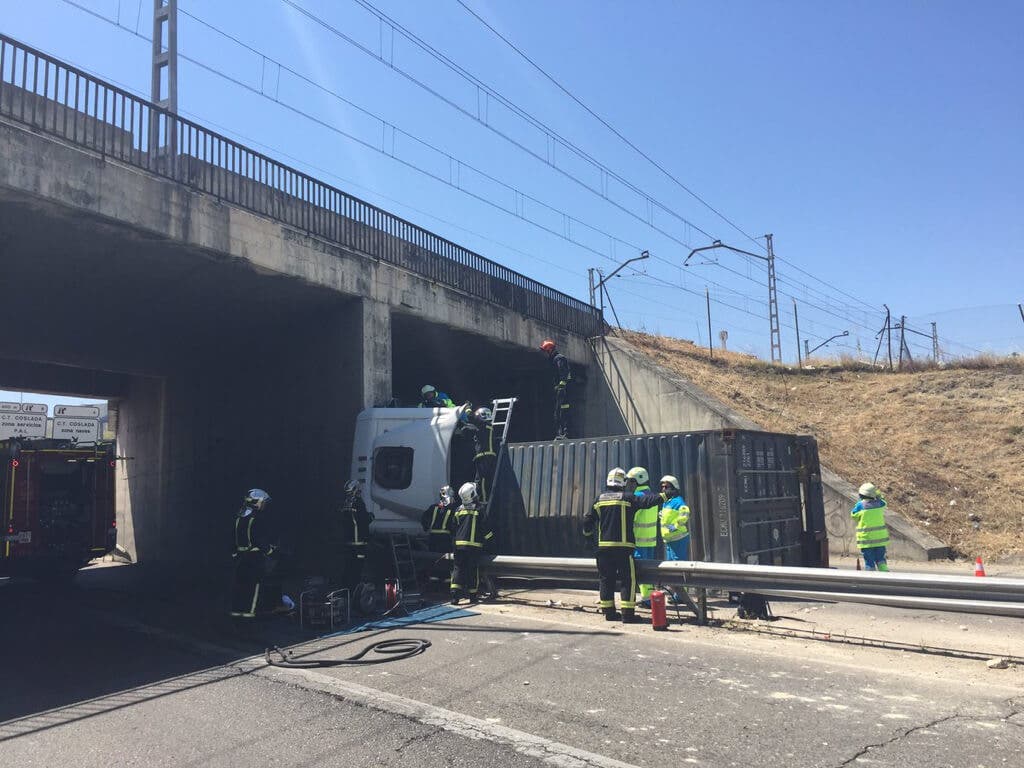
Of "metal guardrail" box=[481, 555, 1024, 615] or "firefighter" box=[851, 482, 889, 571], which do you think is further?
"firefighter" box=[851, 482, 889, 571]

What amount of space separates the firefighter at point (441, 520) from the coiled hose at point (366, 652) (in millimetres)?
2957

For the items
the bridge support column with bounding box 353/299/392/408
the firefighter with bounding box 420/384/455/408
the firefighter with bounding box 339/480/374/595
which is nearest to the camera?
the firefighter with bounding box 339/480/374/595

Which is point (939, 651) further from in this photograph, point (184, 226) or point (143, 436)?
point (143, 436)

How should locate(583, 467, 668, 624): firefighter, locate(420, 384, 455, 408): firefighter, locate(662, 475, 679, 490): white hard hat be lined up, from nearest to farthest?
locate(583, 467, 668, 624): firefighter
locate(662, 475, 679, 490): white hard hat
locate(420, 384, 455, 408): firefighter

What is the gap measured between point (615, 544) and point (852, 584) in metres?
2.44

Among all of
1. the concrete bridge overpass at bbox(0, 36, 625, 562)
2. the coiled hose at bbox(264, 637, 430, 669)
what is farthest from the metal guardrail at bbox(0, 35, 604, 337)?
the coiled hose at bbox(264, 637, 430, 669)

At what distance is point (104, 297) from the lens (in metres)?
13.1

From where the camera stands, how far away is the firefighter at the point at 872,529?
1098 cm

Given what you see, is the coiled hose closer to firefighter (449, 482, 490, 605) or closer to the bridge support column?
firefighter (449, 482, 490, 605)

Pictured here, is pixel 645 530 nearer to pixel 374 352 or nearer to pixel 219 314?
pixel 374 352

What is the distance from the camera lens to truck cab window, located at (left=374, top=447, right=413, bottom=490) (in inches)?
482

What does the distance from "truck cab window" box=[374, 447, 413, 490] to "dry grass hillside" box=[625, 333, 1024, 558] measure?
10589mm

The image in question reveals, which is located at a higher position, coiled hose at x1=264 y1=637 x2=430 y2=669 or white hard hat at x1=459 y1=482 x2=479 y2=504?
white hard hat at x1=459 y1=482 x2=479 y2=504

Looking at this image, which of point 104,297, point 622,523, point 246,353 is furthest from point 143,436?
point 622,523
